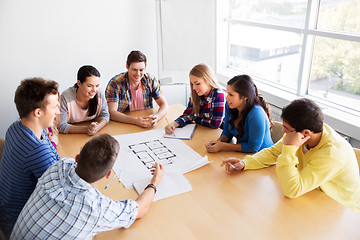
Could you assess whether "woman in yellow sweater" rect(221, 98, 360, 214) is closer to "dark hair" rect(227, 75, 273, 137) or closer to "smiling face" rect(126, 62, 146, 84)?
"dark hair" rect(227, 75, 273, 137)

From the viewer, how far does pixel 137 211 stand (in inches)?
50.3

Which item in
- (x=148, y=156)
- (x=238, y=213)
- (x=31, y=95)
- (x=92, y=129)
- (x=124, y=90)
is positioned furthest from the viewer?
(x=124, y=90)

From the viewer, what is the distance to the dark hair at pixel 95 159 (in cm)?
115

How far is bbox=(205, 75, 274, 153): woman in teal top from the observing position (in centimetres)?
184

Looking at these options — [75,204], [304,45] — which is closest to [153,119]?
[75,204]

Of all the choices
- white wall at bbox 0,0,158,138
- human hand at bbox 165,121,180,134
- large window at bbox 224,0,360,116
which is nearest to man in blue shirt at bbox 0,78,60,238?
human hand at bbox 165,121,180,134

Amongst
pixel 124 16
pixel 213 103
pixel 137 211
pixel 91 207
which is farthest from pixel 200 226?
pixel 124 16

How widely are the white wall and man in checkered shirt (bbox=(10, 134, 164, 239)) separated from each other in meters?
2.26

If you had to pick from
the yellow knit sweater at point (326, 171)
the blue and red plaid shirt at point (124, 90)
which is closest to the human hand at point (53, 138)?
the blue and red plaid shirt at point (124, 90)

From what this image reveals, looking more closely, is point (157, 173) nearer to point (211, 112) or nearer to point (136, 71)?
point (211, 112)

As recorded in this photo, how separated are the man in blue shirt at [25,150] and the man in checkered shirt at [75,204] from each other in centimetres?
27

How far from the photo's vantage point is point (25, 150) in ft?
4.61

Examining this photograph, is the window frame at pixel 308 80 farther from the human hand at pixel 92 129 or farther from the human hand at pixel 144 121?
the human hand at pixel 92 129

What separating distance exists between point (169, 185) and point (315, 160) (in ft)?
2.24
